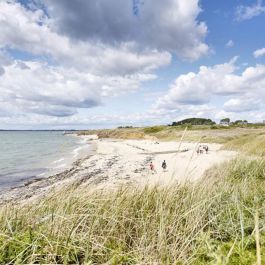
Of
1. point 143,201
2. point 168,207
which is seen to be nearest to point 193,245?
point 168,207

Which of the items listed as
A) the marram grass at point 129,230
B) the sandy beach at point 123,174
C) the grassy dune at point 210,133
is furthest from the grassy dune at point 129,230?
the grassy dune at point 210,133

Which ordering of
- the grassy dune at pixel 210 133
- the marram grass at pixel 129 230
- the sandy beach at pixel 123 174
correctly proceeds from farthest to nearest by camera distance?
the grassy dune at pixel 210 133 < the sandy beach at pixel 123 174 < the marram grass at pixel 129 230

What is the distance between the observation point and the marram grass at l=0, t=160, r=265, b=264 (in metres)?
2.86

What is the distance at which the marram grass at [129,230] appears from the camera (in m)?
2.86

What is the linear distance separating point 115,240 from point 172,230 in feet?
2.21

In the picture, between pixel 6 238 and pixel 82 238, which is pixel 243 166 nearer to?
pixel 82 238

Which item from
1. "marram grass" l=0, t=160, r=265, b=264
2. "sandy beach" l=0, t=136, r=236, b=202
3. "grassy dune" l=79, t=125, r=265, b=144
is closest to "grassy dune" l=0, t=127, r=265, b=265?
"marram grass" l=0, t=160, r=265, b=264

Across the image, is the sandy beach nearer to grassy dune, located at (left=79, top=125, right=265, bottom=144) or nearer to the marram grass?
the marram grass

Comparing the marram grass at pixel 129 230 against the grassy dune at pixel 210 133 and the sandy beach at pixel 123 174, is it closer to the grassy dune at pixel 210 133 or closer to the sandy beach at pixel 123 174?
the sandy beach at pixel 123 174

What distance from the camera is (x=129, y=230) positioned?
360cm

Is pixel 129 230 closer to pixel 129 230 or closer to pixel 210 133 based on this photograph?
pixel 129 230

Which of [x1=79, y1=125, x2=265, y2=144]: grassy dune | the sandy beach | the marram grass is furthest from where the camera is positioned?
[x1=79, y1=125, x2=265, y2=144]: grassy dune

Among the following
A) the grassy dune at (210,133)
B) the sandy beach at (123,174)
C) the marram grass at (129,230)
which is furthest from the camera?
the grassy dune at (210,133)

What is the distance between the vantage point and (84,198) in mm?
4066
